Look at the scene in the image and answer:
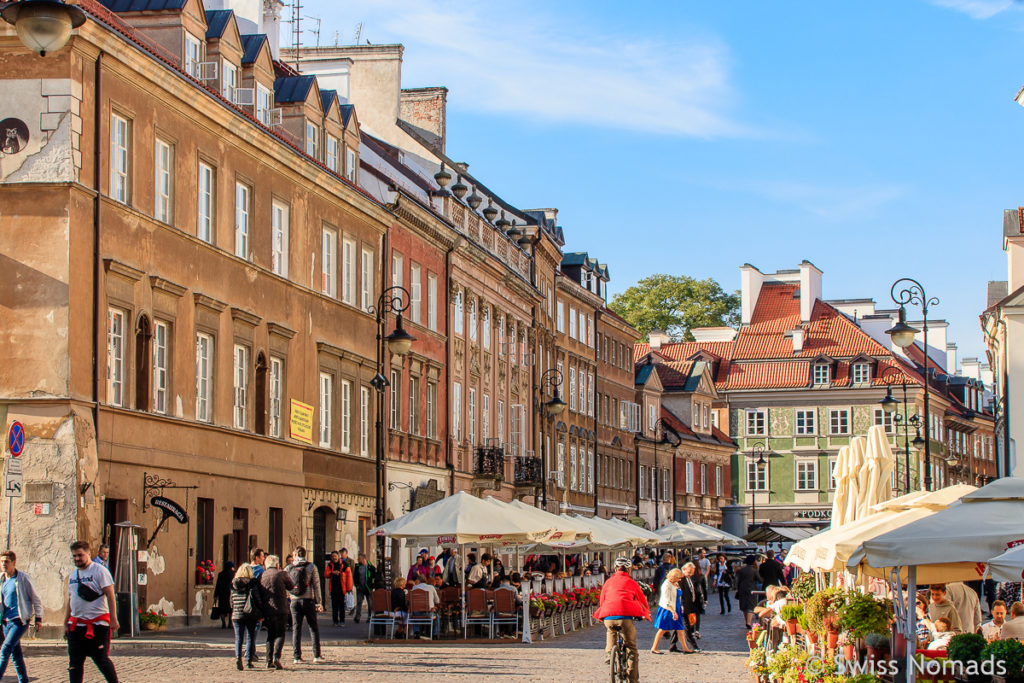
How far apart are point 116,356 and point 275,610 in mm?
7395

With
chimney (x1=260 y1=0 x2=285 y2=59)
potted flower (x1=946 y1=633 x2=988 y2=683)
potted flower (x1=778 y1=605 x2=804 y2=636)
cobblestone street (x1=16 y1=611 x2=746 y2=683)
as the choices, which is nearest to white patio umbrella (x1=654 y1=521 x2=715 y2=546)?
chimney (x1=260 y1=0 x2=285 y2=59)

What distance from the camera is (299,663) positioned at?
22.7 metres

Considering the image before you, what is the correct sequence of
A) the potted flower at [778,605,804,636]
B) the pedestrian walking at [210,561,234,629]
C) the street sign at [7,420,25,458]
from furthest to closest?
the pedestrian walking at [210,561,234,629] < the street sign at [7,420,25,458] < the potted flower at [778,605,804,636]

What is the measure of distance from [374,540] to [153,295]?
14.2 metres

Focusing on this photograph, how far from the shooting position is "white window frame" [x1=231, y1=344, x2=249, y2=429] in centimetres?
3241

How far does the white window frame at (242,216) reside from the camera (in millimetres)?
32656

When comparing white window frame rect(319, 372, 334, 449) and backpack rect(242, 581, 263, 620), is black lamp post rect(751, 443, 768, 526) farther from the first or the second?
backpack rect(242, 581, 263, 620)

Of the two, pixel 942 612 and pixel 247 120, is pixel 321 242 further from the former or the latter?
pixel 942 612

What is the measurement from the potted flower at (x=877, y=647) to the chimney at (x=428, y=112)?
4641cm

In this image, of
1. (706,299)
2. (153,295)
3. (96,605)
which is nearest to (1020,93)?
(153,295)

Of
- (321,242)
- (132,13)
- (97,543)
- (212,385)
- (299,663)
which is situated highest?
(132,13)

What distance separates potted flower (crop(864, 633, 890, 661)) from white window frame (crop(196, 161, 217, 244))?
18.1 meters

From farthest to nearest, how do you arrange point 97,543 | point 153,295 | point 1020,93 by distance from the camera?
point 1020,93 < point 153,295 < point 97,543

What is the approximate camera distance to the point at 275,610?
71.2 ft
